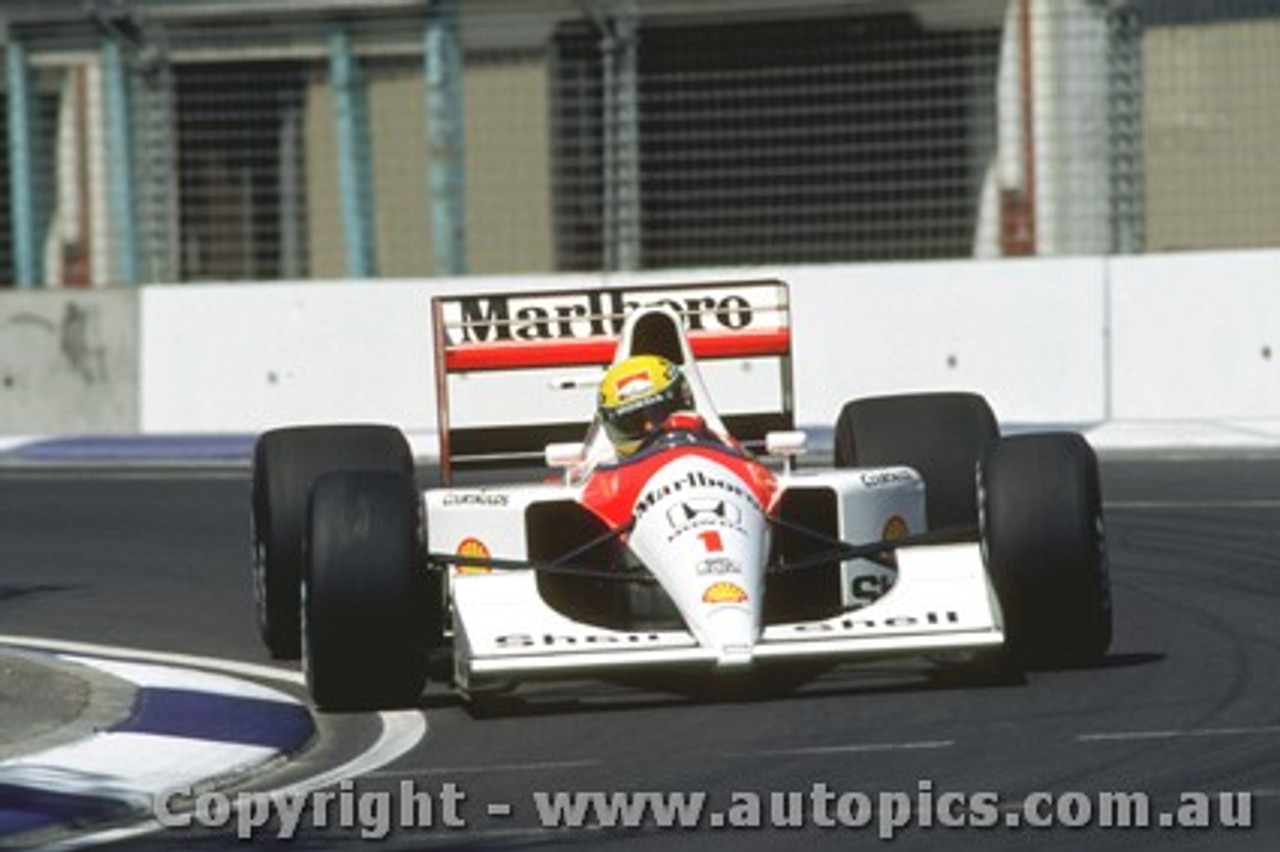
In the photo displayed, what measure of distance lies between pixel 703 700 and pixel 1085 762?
80.2 inches

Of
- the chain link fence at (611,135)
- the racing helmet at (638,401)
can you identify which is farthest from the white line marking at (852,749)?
the chain link fence at (611,135)

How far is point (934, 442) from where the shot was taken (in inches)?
571

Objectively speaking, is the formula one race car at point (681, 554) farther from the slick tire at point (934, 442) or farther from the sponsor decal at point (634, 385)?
the sponsor decal at point (634, 385)

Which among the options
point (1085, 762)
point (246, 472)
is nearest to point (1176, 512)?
point (246, 472)

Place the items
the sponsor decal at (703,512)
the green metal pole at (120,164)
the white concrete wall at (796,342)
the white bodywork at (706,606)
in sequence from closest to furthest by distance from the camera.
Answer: the white bodywork at (706,606) < the sponsor decal at (703,512) < the white concrete wall at (796,342) < the green metal pole at (120,164)

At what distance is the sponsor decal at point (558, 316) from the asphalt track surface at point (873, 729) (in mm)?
1449

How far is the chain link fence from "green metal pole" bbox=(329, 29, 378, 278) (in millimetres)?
33

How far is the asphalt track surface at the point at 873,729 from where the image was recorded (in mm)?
9836

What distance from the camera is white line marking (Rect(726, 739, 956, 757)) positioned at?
1114 centimetres

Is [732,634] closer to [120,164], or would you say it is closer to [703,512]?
[703,512]

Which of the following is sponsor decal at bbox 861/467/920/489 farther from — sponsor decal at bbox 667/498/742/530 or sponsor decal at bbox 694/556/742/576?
sponsor decal at bbox 694/556/742/576

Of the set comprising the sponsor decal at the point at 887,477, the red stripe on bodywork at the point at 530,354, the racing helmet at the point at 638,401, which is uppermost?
the red stripe on bodywork at the point at 530,354

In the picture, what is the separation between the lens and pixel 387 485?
12.7 m

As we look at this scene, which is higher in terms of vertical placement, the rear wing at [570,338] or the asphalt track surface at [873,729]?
the rear wing at [570,338]
